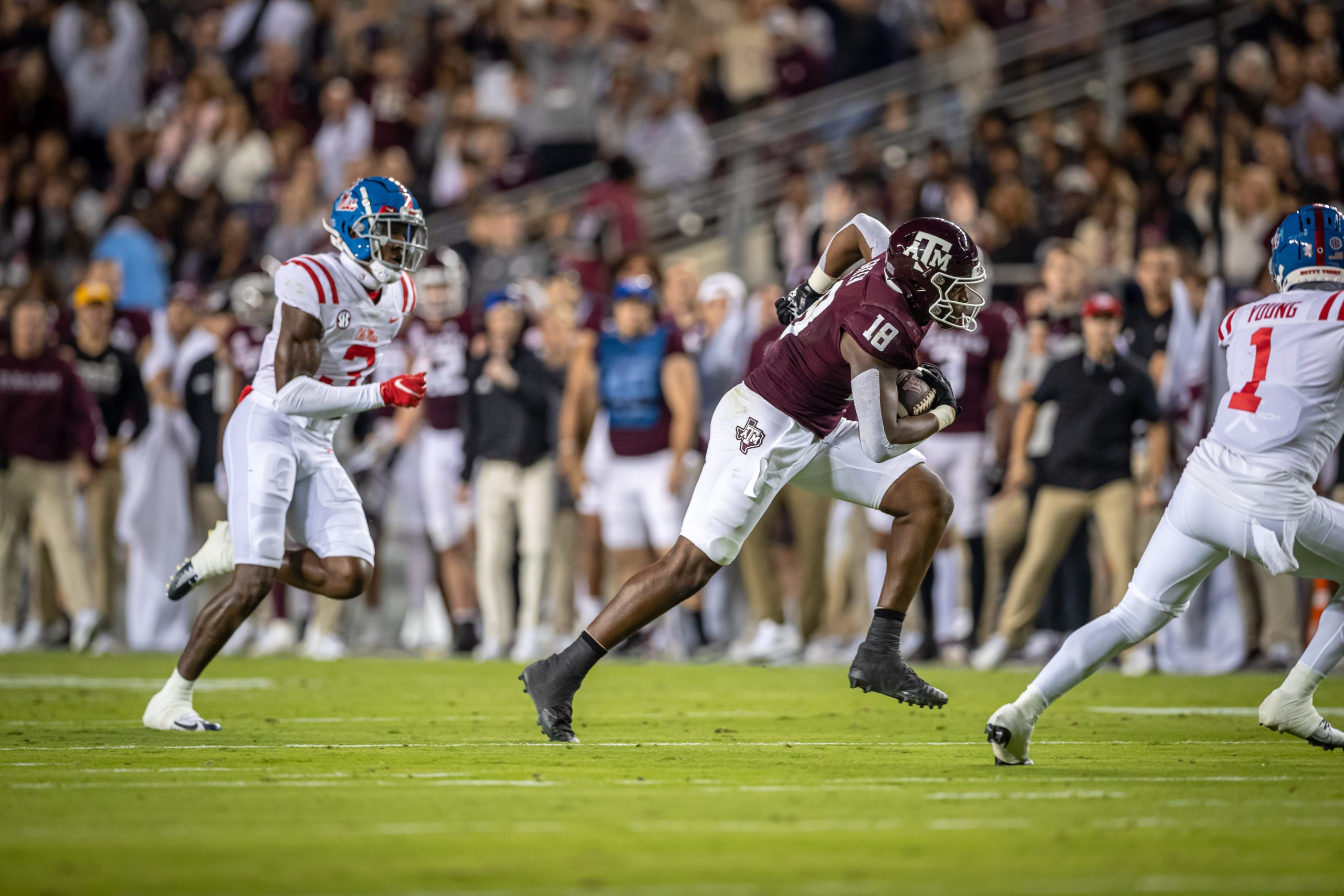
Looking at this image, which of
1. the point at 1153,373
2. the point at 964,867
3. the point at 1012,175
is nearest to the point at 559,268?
the point at 1012,175

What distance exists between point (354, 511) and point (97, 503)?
597 cm

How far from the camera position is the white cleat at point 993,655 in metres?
11.0

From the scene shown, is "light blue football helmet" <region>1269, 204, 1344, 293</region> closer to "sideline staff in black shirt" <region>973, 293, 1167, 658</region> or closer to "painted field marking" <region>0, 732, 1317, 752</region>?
"painted field marking" <region>0, 732, 1317, 752</region>

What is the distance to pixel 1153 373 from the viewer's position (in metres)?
11.4

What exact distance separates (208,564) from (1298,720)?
448cm

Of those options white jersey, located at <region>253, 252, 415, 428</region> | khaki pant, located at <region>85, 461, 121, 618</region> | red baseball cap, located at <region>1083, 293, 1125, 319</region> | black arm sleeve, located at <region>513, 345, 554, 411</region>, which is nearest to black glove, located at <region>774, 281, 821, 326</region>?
white jersey, located at <region>253, 252, 415, 428</region>

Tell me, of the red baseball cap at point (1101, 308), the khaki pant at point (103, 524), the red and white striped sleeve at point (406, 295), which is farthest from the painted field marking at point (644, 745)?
the khaki pant at point (103, 524)

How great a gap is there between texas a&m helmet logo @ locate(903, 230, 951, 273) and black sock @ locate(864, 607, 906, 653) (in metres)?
1.29

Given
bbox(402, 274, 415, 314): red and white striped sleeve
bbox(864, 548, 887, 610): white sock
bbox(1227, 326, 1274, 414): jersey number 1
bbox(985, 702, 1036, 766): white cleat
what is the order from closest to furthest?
1. bbox(985, 702, 1036, 766): white cleat
2. bbox(1227, 326, 1274, 414): jersey number 1
3. bbox(402, 274, 415, 314): red and white striped sleeve
4. bbox(864, 548, 887, 610): white sock

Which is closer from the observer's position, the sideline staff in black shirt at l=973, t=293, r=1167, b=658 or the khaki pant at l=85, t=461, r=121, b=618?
the sideline staff in black shirt at l=973, t=293, r=1167, b=658

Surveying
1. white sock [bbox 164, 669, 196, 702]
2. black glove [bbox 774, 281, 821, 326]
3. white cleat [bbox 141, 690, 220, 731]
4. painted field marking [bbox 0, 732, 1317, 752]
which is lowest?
painted field marking [bbox 0, 732, 1317, 752]

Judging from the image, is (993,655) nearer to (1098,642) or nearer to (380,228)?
(1098,642)

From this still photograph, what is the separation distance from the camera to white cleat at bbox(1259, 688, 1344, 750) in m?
6.69

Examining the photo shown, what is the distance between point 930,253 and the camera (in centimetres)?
664
